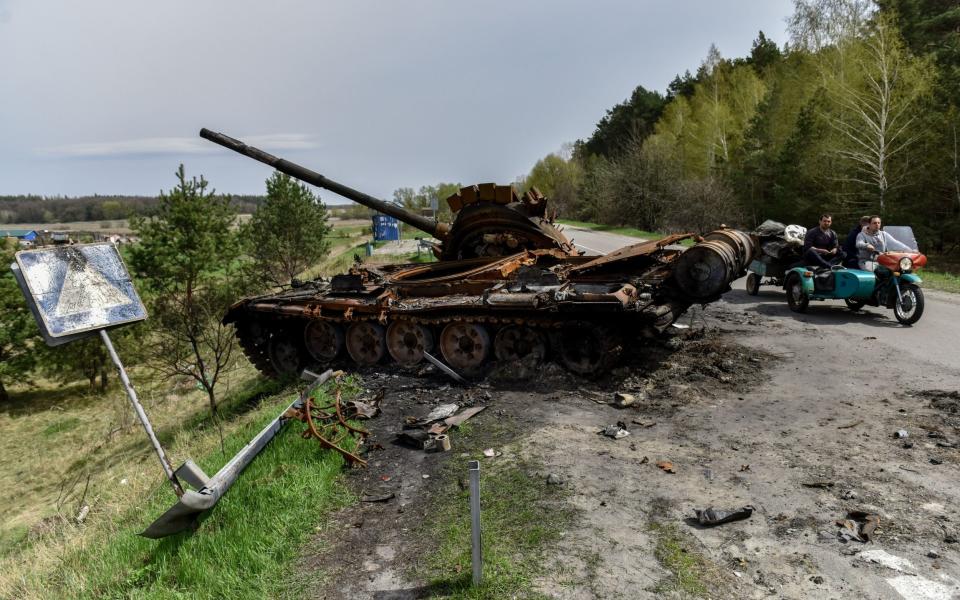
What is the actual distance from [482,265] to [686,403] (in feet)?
14.6

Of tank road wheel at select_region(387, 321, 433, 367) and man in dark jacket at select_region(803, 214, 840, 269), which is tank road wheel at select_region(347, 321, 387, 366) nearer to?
tank road wheel at select_region(387, 321, 433, 367)

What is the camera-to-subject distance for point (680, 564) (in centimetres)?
397

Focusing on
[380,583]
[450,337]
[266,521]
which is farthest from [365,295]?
[380,583]

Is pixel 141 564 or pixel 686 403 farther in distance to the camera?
pixel 686 403

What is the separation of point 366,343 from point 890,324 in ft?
30.4

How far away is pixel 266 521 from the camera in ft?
16.4

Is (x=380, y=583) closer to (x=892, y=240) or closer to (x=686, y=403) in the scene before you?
(x=686, y=403)

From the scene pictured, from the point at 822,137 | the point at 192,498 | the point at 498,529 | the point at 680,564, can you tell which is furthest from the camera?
the point at 822,137

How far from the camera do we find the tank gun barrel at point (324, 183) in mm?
11953

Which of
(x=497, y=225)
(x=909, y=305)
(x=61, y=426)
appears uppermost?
(x=497, y=225)

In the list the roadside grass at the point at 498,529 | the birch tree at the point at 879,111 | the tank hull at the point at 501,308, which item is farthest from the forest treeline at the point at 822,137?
the roadside grass at the point at 498,529

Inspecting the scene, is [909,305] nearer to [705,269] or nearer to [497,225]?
[705,269]

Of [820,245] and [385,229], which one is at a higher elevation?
[385,229]

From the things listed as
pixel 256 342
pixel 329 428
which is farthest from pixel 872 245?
pixel 256 342
